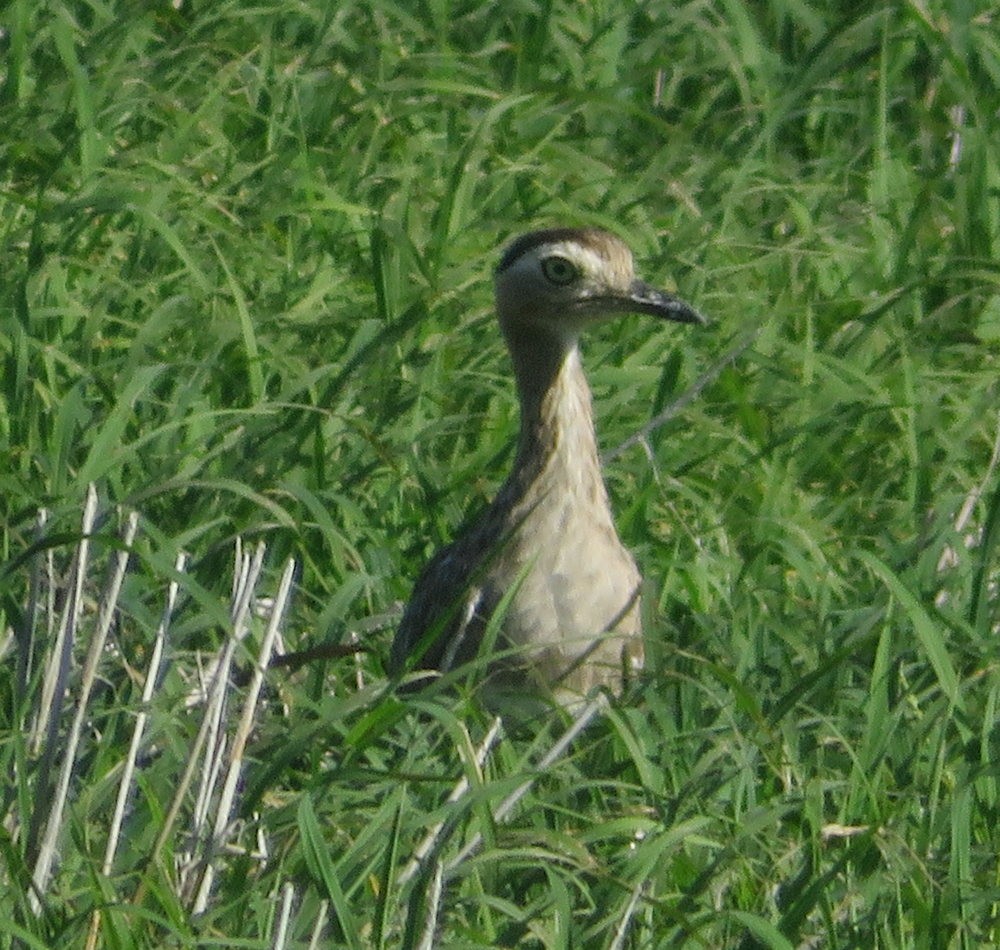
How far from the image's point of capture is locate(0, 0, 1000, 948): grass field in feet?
16.6

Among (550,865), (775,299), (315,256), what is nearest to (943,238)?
(775,299)

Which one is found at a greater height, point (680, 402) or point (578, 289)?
point (578, 289)

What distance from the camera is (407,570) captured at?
701 cm

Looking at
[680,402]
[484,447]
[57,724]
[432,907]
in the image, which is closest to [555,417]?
[680,402]

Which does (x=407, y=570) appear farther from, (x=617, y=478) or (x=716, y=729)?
(x=716, y=729)

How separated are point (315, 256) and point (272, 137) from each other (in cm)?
55

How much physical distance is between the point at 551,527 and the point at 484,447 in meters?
0.97

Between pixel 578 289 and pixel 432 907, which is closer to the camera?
pixel 432 907

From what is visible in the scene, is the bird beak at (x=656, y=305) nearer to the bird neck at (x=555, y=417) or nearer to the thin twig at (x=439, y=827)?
the bird neck at (x=555, y=417)

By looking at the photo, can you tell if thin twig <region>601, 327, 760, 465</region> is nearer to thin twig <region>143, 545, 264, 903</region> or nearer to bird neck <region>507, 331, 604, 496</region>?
bird neck <region>507, 331, 604, 496</region>

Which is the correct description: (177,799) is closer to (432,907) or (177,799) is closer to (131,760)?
(131,760)

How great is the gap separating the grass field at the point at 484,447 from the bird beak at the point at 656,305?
0.22 metres

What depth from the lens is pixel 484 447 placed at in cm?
744

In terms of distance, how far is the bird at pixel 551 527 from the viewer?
20.8 feet
